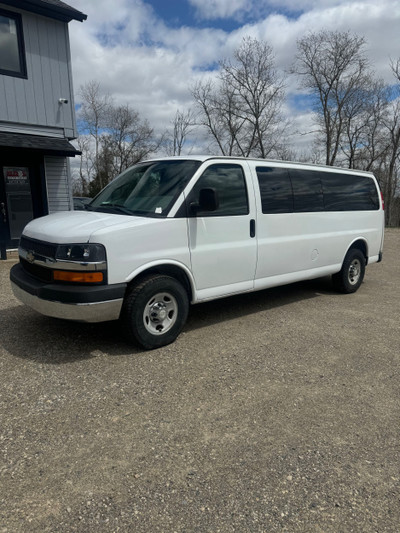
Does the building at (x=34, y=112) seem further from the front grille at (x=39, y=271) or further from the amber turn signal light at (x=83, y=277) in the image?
the amber turn signal light at (x=83, y=277)

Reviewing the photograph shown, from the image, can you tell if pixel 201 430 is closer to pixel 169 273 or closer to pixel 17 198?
pixel 169 273

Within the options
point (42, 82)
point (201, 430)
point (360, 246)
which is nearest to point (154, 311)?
point (201, 430)

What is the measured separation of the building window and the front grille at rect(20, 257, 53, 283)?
7.35m

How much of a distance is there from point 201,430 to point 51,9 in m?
10.8

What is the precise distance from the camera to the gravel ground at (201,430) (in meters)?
2.05

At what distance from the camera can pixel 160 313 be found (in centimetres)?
406

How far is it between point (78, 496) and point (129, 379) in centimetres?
133

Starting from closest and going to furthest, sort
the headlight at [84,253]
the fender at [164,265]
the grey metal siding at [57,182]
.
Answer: the headlight at [84,253]
the fender at [164,265]
the grey metal siding at [57,182]

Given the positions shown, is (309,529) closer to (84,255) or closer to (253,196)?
(84,255)

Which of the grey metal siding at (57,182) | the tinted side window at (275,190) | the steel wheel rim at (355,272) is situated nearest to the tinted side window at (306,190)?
the tinted side window at (275,190)

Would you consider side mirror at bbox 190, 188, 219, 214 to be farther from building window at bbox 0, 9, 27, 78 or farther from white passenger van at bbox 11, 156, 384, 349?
building window at bbox 0, 9, 27, 78

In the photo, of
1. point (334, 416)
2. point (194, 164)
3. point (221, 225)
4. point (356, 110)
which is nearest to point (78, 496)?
point (334, 416)

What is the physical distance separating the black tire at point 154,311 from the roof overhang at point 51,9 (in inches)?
359

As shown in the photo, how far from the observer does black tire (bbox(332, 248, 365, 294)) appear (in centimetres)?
650
